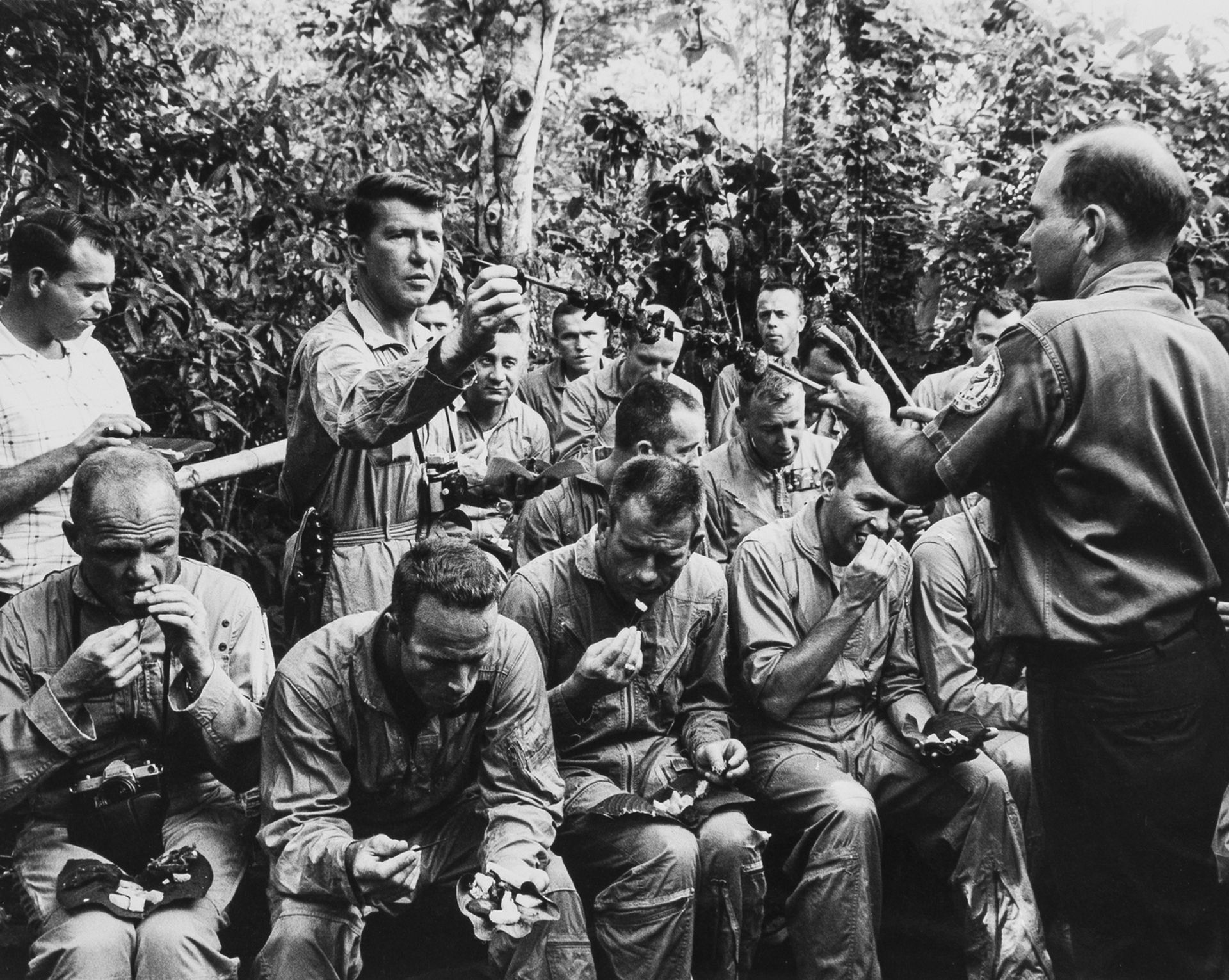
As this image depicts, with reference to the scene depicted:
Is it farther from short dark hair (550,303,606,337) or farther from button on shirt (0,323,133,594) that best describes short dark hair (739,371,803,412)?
button on shirt (0,323,133,594)

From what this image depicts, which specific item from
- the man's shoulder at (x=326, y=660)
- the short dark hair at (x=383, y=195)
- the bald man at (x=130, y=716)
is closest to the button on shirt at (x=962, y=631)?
the man's shoulder at (x=326, y=660)

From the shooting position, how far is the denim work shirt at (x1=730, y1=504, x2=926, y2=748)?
434 centimetres

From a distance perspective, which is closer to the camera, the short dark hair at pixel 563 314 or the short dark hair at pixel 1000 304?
the short dark hair at pixel 1000 304

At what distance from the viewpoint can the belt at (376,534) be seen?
4.24 meters

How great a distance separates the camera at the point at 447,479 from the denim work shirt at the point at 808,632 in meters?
1.00

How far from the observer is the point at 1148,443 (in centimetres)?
284

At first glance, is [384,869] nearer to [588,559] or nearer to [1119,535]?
[588,559]

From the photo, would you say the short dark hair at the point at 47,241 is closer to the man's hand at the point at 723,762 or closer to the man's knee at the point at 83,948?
the man's knee at the point at 83,948

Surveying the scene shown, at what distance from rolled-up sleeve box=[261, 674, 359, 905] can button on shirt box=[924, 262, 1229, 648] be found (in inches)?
68.6

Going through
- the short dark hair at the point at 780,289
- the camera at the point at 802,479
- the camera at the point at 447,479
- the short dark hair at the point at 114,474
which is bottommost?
the camera at the point at 802,479

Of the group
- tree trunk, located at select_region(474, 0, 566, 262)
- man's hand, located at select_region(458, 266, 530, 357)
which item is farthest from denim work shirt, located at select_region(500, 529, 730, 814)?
tree trunk, located at select_region(474, 0, 566, 262)

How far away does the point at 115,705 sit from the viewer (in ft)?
12.1

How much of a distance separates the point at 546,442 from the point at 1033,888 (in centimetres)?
279

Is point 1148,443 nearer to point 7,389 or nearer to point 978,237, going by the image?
point 7,389
